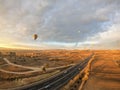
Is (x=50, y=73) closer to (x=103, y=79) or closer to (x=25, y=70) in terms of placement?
(x=25, y=70)

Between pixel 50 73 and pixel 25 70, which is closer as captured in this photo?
pixel 50 73

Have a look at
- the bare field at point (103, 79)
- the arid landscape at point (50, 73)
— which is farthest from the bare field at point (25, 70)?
the bare field at point (103, 79)

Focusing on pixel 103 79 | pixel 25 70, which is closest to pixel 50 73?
pixel 25 70

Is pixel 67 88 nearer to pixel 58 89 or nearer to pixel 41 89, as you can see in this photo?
pixel 58 89

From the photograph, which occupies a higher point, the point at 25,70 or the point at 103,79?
the point at 103,79

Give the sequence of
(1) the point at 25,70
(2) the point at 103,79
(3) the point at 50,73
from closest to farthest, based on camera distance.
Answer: (2) the point at 103,79 < (3) the point at 50,73 < (1) the point at 25,70

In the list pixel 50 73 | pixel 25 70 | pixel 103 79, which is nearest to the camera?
pixel 103 79

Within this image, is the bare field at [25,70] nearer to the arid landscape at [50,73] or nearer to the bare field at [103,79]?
the arid landscape at [50,73]

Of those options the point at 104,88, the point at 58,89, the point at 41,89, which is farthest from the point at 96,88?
the point at 41,89

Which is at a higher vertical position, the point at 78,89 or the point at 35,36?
the point at 35,36

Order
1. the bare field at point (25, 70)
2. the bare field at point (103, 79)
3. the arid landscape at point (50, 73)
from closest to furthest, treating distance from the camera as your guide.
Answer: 1. the bare field at point (103, 79)
2. the arid landscape at point (50, 73)
3. the bare field at point (25, 70)

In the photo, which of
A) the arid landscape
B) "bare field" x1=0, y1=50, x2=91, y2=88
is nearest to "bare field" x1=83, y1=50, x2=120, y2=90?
the arid landscape
